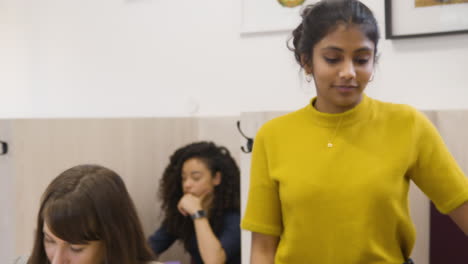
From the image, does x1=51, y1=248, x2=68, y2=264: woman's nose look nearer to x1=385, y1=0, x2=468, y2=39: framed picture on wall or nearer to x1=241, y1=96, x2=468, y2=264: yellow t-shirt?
x1=241, y1=96, x2=468, y2=264: yellow t-shirt

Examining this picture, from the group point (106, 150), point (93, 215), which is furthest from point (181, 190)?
point (93, 215)

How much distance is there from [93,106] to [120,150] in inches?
25.5

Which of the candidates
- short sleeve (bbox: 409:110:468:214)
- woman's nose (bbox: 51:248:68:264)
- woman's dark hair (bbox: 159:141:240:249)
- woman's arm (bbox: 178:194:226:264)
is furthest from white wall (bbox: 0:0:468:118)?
woman's nose (bbox: 51:248:68:264)

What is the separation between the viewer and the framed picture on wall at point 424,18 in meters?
1.59

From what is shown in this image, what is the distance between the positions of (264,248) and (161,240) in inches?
36.8

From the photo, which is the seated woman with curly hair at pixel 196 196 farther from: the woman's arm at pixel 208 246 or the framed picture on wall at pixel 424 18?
the framed picture on wall at pixel 424 18

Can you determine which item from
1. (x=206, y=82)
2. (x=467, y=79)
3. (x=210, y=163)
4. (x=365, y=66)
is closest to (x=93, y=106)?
(x=206, y=82)

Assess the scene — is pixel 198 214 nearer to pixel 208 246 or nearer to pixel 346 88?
pixel 208 246

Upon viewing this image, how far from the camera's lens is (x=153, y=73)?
2.13 meters

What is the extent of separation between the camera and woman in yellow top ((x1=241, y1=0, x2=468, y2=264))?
87 cm

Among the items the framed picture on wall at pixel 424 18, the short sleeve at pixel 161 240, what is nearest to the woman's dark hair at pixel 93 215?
the short sleeve at pixel 161 240

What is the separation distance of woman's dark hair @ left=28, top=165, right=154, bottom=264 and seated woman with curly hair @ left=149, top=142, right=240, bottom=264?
65 cm

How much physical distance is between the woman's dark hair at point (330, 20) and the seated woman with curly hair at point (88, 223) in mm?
472

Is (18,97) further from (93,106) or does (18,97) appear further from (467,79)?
(467,79)
